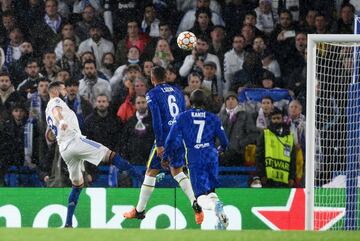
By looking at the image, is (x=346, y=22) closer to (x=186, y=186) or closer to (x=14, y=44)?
(x=186, y=186)

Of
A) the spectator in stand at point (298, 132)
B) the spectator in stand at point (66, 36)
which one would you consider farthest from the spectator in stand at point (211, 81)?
the spectator in stand at point (66, 36)

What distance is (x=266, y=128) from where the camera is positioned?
13289 mm

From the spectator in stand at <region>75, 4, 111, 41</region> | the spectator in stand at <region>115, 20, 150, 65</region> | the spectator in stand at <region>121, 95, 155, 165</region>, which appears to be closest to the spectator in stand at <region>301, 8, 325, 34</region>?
the spectator in stand at <region>115, 20, 150, 65</region>

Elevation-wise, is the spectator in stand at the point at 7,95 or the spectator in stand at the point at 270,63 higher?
the spectator in stand at the point at 270,63

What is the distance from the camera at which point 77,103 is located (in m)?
13.9

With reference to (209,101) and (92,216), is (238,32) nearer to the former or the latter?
(209,101)

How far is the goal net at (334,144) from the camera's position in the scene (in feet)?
35.5

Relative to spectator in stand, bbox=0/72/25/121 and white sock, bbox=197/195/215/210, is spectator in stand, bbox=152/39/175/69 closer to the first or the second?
spectator in stand, bbox=0/72/25/121

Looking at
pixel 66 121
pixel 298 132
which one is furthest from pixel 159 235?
pixel 298 132

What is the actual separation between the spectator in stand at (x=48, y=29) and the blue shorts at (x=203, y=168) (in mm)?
4503

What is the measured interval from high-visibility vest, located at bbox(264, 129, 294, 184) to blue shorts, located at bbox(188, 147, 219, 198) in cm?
219

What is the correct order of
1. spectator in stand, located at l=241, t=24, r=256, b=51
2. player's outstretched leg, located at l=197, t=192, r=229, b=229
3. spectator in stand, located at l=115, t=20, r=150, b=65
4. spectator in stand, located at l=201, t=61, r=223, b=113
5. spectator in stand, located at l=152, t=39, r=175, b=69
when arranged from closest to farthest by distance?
player's outstretched leg, located at l=197, t=192, r=229, b=229 < spectator in stand, located at l=201, t=61, r=223, b=113 < spectator in stand, located at l=152, t=39, r=175, b=69 < spectator in stand, located at l=241, t=24, r=256, b=51 < spectator in stand, located at l=115, t=20, r=150, b=65

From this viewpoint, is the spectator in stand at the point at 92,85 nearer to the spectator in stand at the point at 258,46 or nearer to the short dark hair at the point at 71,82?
the short dark hair at the point at 71,82

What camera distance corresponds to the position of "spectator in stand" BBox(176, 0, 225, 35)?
1457 centimetres
